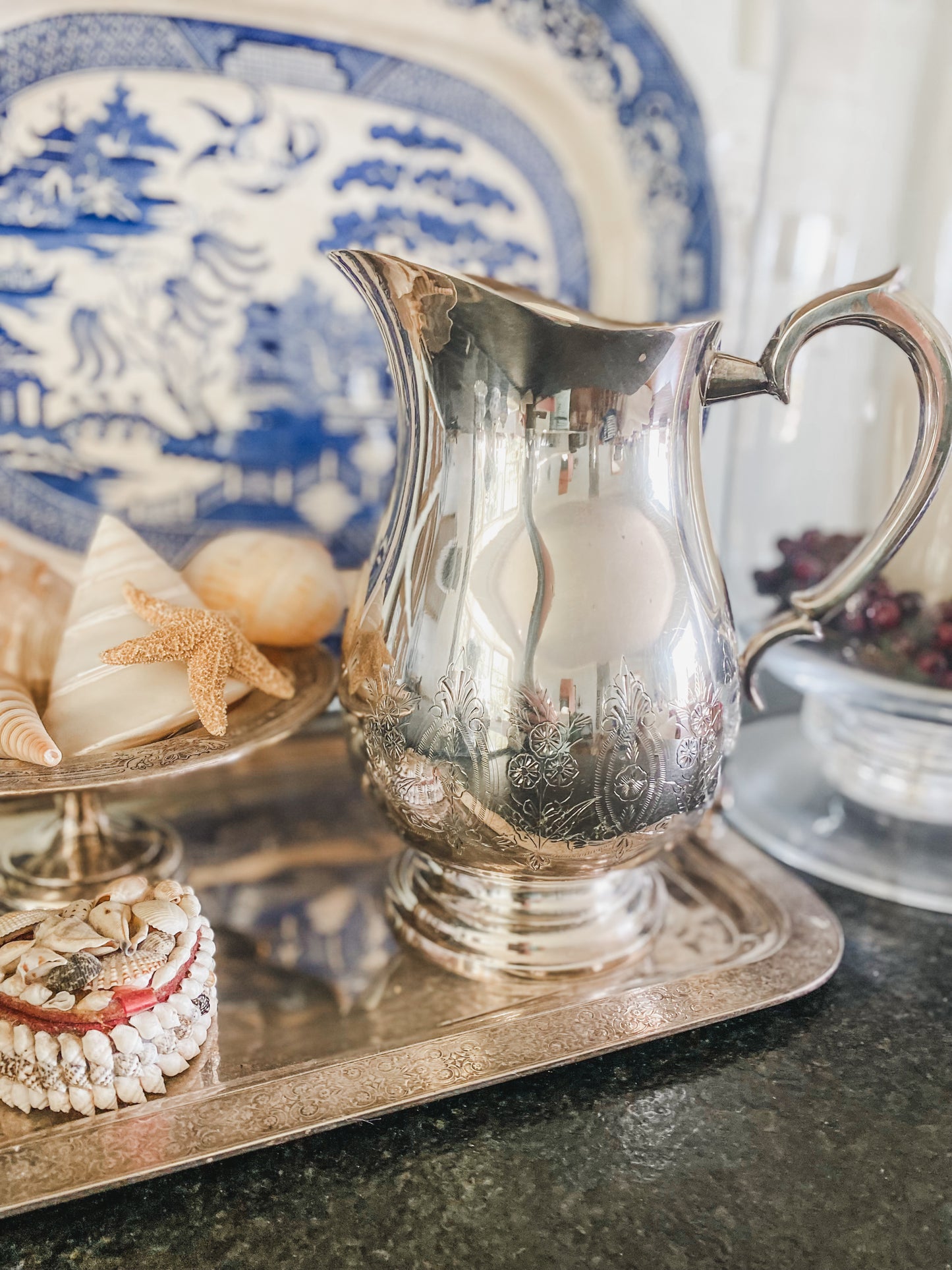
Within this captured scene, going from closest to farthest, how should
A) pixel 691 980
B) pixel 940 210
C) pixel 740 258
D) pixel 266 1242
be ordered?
pixel 266 1242, pixel 691 980, pixel 940 210, pixel 740 258

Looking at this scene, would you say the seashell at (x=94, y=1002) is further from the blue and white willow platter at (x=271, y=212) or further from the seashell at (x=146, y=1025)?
the blue and white willow platter at (x=271, y=212)

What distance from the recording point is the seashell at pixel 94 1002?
30cm

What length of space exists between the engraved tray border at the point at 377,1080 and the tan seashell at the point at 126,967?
4 cm

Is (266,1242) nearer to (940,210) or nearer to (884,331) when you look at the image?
(884,331)

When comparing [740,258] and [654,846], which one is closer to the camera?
[654,846]

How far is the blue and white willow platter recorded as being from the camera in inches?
19.2

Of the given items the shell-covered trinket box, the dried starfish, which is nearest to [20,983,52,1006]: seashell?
the shell-covered trinket box

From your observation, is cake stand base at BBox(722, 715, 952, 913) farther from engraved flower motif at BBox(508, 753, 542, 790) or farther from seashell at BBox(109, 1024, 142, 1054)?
seashell at BBox(109, 1024, 142, 1054)

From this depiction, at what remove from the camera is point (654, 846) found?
1.26ft

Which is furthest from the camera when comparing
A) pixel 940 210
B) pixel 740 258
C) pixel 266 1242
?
pixel 740 258

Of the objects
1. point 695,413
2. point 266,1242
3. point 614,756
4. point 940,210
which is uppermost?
point 940,210

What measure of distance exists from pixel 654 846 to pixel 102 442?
0.35 meters

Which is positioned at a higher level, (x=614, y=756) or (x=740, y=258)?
(x=740, y=258)

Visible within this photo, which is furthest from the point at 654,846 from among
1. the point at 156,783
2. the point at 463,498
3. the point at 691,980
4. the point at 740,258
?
the point at 740,258
